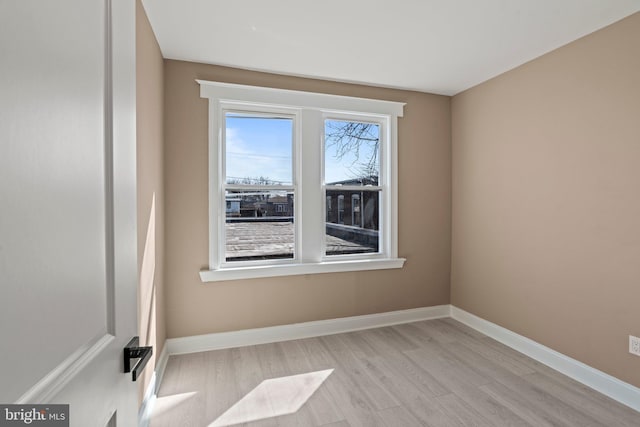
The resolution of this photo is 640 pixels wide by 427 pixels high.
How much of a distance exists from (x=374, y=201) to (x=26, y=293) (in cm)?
331

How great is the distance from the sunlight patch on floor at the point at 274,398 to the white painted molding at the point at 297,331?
652mm

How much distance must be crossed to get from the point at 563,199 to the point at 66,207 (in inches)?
124

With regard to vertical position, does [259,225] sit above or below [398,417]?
above

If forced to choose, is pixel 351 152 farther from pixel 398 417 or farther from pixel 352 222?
pixel 398 417

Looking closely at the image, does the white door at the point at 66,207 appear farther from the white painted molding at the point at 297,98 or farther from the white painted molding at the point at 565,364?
the white painted molding at the point at 565,364

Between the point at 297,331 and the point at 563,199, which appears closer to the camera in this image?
the point at 563,199

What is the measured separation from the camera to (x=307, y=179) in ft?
10.5

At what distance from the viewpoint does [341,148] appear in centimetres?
344

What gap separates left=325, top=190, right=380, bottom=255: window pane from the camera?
3396mm

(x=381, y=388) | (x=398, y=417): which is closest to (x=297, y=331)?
(x=381, y=388)

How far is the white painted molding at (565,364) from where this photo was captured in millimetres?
2139

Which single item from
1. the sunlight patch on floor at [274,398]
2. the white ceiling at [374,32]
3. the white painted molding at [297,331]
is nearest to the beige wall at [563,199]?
the white ceiling at [374,32]

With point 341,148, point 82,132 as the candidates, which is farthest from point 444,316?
point 82,132

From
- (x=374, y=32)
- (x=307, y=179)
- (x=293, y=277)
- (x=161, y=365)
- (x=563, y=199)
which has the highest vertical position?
(x=374, y=32)
